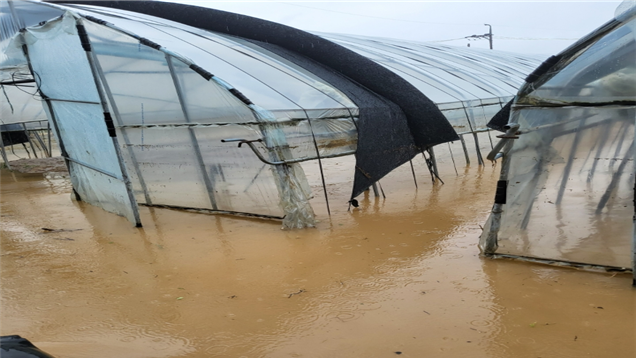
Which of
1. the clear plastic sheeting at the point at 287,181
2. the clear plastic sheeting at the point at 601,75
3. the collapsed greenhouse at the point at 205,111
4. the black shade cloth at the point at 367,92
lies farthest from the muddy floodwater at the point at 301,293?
the clear plastic sheeting at the point at 601,75

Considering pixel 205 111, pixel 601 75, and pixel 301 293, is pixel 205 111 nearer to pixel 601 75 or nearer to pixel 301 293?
pixel 301 293

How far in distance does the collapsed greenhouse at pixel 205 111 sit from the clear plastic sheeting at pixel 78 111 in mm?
30

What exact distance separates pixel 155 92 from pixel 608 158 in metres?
6.04

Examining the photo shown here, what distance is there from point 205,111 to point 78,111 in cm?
219

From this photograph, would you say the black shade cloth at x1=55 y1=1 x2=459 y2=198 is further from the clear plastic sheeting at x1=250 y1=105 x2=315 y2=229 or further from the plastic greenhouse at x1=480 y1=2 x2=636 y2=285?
the plastic greenhouse at x1=480 y1=2 x2=636 y2=285

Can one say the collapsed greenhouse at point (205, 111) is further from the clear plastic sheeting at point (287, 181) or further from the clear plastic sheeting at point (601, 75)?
the clear plastic sheeting at point (601, 75)

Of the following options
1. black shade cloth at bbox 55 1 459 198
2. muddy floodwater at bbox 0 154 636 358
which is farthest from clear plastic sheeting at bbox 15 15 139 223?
black shade cloth at bbox 55 1 459 198

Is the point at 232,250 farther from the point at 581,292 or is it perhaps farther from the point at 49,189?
the point at 49,189

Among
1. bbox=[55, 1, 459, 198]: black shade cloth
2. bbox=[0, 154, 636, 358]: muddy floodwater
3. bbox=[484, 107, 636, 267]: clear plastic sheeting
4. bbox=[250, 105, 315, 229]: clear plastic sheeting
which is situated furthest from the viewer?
bbox=[55, 1, 459, 198]: black shade cloth

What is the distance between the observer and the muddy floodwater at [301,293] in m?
3.74

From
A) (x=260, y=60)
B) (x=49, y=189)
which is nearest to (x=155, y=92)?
(x=260, y=60)

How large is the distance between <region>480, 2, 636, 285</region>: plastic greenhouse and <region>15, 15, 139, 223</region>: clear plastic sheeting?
513cm

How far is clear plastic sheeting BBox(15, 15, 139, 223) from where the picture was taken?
7.38m

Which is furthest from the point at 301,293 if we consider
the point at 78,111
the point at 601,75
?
the point at 78,111
